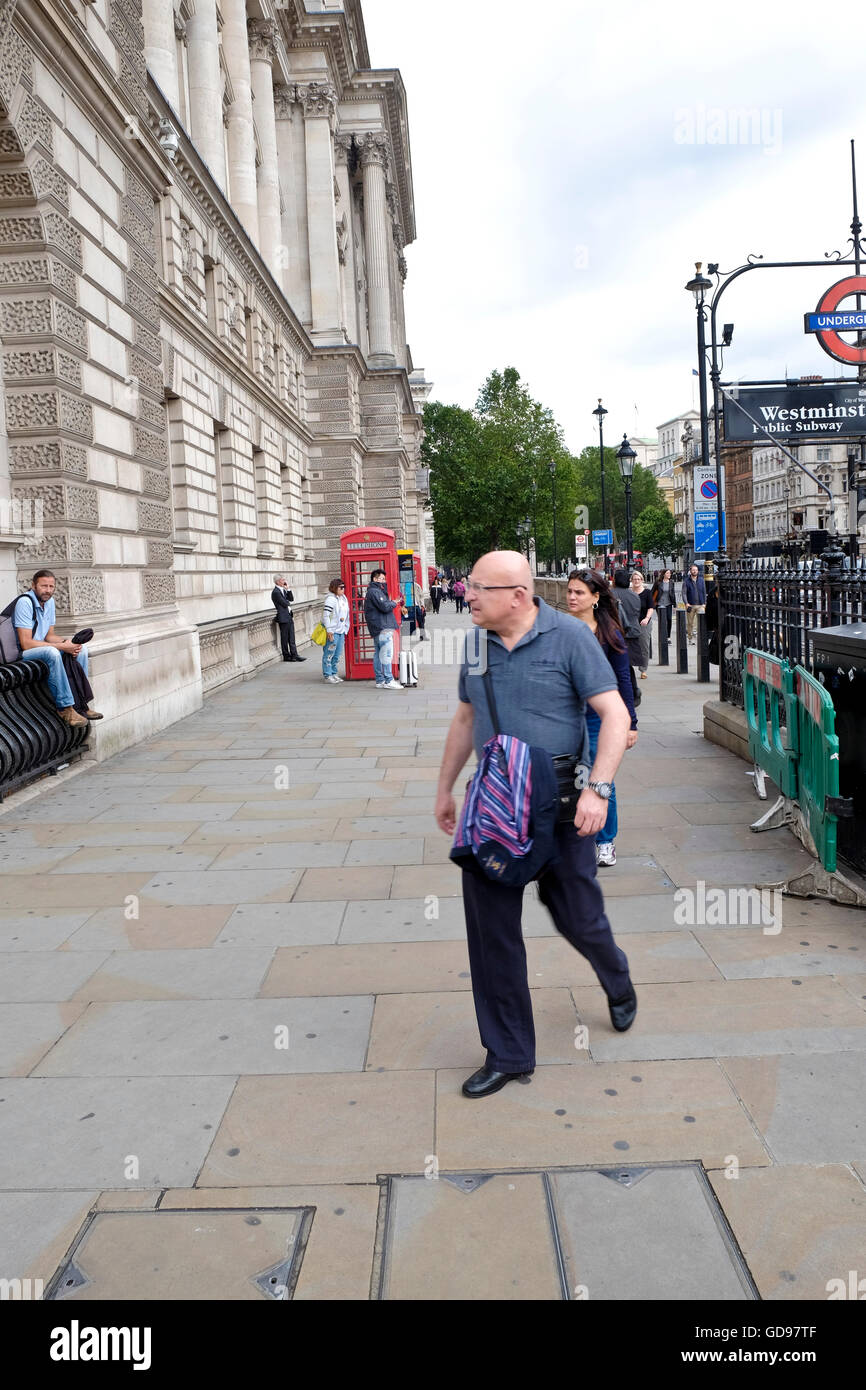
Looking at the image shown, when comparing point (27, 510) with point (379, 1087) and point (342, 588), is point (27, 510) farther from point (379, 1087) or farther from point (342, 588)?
point (342, 588)

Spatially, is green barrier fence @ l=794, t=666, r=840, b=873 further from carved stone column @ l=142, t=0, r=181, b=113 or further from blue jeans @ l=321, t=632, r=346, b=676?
carved stone column @ l=142, t=0, r=181, b=113

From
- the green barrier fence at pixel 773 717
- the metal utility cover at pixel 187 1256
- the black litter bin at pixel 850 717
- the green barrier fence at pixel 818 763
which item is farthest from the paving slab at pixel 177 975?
the green barrier fence at pixel 773 717

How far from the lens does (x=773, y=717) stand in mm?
6613

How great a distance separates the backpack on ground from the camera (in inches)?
360

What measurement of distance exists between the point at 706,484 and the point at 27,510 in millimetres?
11439

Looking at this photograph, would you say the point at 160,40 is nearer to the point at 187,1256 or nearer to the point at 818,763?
the point at 818,763

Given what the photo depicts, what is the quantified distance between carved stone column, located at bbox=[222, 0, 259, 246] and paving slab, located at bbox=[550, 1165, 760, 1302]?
25206 mm

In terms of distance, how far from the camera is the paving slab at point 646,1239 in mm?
2570

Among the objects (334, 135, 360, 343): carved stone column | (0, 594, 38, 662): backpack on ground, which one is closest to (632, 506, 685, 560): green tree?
(334, 135, 360, 343): carved stone column

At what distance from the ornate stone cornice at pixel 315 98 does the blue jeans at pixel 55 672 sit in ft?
103

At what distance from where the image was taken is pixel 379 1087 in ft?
12.0

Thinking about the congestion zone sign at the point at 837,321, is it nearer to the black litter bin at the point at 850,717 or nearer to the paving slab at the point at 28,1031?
the black litter bin at the point at 850,717

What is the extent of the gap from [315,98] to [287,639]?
824 inches
